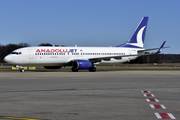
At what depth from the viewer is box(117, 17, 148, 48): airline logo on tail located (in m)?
54.3

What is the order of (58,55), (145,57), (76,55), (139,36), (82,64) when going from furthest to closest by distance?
(145,57) → (139,36) → (76,55) → (58,55) → (82,64)

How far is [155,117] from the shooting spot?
8.53 meters

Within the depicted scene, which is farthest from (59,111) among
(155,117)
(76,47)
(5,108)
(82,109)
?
(76,47)

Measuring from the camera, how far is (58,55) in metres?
45.8

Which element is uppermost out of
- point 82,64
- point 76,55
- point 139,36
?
point 139,36

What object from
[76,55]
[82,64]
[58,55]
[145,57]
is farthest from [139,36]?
[145,57]

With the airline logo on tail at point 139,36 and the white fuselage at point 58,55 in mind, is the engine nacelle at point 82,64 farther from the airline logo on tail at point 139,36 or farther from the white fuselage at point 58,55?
the airline logo on tail at point 139,36

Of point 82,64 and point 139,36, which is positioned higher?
point 139,36

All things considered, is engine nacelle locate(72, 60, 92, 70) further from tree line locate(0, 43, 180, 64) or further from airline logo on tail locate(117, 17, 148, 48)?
tree line locate(0, 43, 180, 64)

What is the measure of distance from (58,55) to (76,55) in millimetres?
3348

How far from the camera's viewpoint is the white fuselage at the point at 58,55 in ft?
144

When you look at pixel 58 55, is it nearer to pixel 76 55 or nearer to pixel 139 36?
pixel 76 55

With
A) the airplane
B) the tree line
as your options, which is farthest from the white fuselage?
the tree line

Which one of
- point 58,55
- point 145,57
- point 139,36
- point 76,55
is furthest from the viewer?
point 145,57
